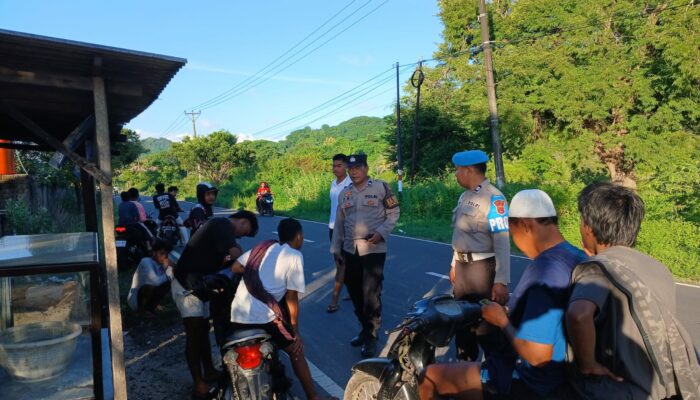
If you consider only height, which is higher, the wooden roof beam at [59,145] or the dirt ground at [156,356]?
the wooden roof beam at [59,145]

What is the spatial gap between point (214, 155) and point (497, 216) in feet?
144

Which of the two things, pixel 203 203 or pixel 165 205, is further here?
pixel 165 205

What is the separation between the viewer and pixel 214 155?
149 ft

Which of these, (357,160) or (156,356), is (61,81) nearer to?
(357,160)

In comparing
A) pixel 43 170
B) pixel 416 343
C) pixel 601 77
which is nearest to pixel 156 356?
pixel 416 343

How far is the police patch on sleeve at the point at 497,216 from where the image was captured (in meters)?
3.71

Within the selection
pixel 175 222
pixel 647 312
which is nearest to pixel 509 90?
pixel 175 222

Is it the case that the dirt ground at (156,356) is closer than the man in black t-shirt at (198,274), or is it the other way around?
the man in black t-shirt at (198,274)

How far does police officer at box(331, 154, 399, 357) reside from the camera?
4.90 m

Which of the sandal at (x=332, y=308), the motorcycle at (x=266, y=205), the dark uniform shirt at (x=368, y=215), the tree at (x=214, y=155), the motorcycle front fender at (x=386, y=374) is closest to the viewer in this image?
A: the motorcycle front fender at (x=386, y=374)

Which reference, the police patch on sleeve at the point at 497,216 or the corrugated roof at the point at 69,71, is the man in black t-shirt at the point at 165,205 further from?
the police patch on sleeve at the point at 497,216

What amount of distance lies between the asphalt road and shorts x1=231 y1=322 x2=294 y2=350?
903mm

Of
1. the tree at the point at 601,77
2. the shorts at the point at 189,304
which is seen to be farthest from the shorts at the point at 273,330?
the tree at the point at 601,77

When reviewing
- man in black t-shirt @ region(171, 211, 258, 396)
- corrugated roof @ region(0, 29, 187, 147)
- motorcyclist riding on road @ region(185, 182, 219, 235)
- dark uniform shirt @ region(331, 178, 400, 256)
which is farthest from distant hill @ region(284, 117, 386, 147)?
man in black t-shirt @ region(171, 211, 258, 396)
